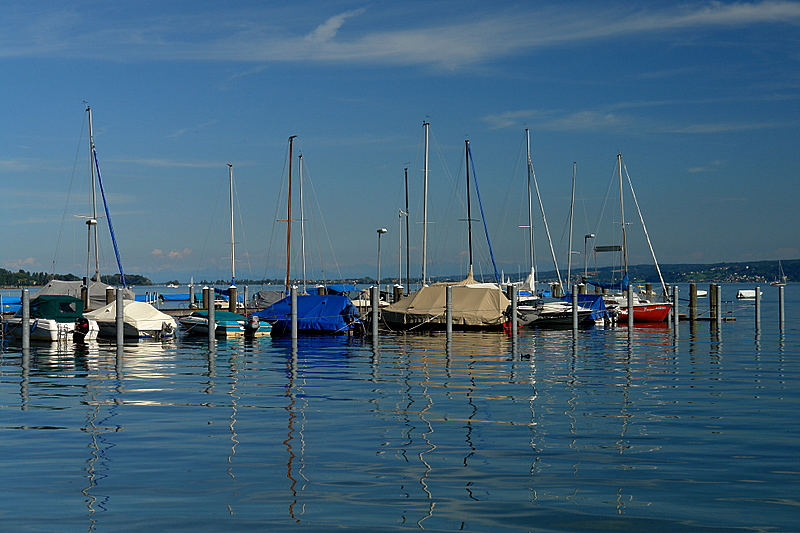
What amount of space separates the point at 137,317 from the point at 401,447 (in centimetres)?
2989

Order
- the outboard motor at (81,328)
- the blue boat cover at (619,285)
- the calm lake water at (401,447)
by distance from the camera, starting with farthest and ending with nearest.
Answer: the blue boat cover at (619,285), the outboard motor at (81,328), the calm lake water at (401,447)

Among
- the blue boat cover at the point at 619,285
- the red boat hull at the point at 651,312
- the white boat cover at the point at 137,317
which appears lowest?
the red boat hull at the point at 651,312

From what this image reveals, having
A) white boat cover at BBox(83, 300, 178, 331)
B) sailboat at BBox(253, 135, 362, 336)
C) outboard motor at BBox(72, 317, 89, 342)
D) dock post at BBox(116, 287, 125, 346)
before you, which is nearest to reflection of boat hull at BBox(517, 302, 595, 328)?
sailboat at BBox(253, 135, 362, 336)

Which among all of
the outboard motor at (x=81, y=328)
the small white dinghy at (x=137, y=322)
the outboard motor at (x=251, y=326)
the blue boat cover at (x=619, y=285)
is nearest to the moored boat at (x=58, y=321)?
the outboard motor at (x=81, y=328)

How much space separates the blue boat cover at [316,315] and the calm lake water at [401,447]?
53.2ft

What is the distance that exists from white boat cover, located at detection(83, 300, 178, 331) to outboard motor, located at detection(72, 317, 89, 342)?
57.3 inches

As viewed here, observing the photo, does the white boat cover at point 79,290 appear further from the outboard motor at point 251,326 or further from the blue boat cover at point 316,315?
the outboard motor at point 251,326

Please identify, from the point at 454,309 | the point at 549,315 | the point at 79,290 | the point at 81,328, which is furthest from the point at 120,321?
the point at 549,315

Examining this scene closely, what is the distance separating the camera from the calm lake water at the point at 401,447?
10.8 m

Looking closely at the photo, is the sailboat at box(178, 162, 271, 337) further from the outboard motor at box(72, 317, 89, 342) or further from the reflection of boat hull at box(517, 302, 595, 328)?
the reflection of boat hull at box(517, 302, 595, 328)

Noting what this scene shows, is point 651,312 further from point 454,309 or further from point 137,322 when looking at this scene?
point 137,322

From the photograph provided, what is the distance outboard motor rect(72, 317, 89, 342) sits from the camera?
131 feet

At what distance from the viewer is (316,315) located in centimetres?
4641

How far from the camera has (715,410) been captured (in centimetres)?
1902
